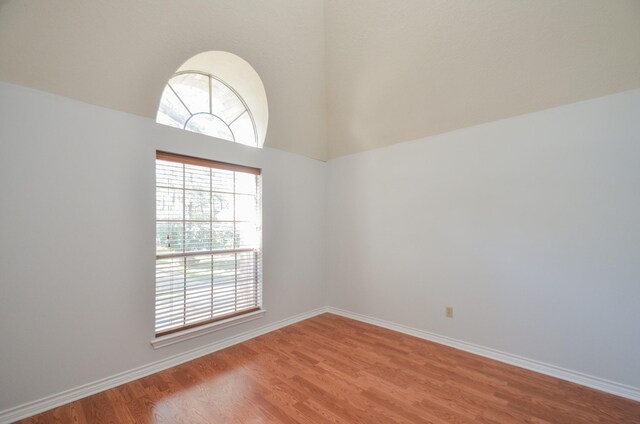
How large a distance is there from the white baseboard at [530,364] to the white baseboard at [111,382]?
183 centimetres

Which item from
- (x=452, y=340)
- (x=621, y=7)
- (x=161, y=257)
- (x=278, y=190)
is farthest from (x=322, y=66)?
(x=452, y=340)

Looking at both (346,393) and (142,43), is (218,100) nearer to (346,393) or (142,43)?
(142,43)

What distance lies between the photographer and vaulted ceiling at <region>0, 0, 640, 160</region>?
1.90 m

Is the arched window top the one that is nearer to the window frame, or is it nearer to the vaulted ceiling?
the vaulted ceiling

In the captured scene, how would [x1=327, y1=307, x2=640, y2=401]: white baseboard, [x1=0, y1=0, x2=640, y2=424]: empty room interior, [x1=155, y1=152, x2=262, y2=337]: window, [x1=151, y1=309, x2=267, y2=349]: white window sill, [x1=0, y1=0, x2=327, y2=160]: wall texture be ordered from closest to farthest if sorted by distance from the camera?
1. [x1=0, y1=0, x2=327, y2=160]: wall texture
2. [x1=0, y1=0, x2=640, y2=424]: empty room interior
3. [x1=327, y1=307, x2=640, y2=401]: white baseboard
4. [x1=151, y1=309, x2=267, y2=349]: white window sill
5. [x1=155, y1=152, x2=262, y2=337]: window

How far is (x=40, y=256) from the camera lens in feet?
6.43

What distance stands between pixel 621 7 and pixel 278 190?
333 centimetres

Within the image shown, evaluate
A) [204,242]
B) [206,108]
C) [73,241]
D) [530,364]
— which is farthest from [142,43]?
[530,364]

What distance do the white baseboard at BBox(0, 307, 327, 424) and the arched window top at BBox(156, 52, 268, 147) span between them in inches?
90.3


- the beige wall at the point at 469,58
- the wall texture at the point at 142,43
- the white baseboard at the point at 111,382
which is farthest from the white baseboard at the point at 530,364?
the wall texture at the point at 142,43

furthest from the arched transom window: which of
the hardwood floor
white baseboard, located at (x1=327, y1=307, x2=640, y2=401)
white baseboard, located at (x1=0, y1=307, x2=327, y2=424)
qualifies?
white baseboard, located at (x1=327, y1=307, x2=640, y2=401)

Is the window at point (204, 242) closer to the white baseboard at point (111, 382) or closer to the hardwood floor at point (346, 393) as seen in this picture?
the white baseboard at point (111, 382)

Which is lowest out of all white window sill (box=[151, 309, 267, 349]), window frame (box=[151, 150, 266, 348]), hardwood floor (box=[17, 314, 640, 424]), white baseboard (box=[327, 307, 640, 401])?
hardwood floor (box=[17, 314, 640, 424])

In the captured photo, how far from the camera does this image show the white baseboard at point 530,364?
2.10 m
